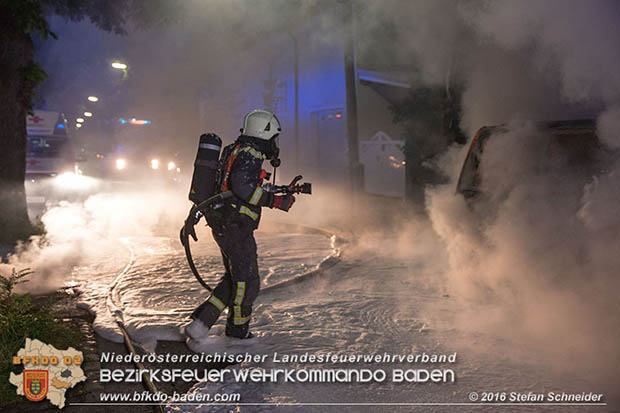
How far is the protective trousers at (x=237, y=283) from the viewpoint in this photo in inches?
162

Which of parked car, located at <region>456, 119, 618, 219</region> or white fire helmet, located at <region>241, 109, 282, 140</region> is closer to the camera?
white fire helmet, located at <region>241, 109, 282, 140</region>

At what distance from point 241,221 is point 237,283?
50cm

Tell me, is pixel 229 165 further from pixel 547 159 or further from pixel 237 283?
pixel 547 159

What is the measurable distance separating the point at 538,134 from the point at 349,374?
2.79 metres

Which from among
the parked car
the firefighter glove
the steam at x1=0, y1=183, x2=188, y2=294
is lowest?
the steam at x1=0, y1=183, x2=188, y2=294

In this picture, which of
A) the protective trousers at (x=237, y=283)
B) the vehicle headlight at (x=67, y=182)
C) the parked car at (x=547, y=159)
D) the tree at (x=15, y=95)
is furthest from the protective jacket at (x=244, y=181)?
the vehicle headlight at (x=67, y=182)

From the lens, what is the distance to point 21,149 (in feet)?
28.6

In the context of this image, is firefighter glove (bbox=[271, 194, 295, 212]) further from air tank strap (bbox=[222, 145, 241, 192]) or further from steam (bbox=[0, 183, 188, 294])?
steam (bbox=[0, 183, 188, 294])

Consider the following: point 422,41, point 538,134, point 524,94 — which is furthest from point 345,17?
point 538,134

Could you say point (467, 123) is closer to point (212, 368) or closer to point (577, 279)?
point (577, 279)

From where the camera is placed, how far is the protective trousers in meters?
4.11

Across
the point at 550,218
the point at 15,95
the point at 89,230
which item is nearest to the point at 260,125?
the point at 550,218

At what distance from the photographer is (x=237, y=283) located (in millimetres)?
4105

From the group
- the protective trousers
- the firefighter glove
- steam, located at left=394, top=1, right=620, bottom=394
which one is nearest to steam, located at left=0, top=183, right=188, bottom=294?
the protective trousers
